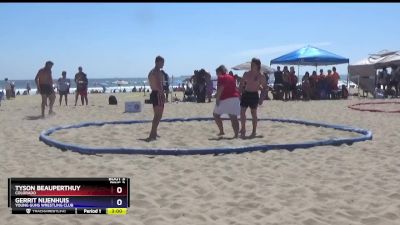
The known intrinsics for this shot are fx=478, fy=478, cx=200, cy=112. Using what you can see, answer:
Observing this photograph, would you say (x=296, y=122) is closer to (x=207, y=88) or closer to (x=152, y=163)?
(x=152, y=163)

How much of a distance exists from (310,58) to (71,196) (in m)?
17.8

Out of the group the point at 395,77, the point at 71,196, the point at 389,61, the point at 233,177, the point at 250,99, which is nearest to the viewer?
the point at 71,196

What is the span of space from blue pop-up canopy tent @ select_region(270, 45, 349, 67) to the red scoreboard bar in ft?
57.0

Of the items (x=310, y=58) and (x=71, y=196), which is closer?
(x=71, y=196)

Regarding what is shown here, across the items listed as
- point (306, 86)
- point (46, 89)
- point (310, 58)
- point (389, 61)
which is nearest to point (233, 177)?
point (46, 89)

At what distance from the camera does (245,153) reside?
6.69 metres

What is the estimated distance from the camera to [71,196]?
3668 millimetres

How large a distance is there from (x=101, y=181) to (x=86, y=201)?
192 mm

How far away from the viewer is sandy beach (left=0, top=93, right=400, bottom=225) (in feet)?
12.8

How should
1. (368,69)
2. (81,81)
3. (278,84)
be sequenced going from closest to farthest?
(81,81) → (278,84) → (368,69)

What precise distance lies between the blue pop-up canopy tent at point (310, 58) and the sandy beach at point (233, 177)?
11888mm

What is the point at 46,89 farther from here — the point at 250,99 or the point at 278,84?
the point at 278,84

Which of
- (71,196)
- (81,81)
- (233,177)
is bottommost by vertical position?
(233,177)

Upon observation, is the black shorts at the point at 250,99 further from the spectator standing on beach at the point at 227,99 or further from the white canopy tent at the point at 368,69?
the white canopy tent at the point at 368,69
